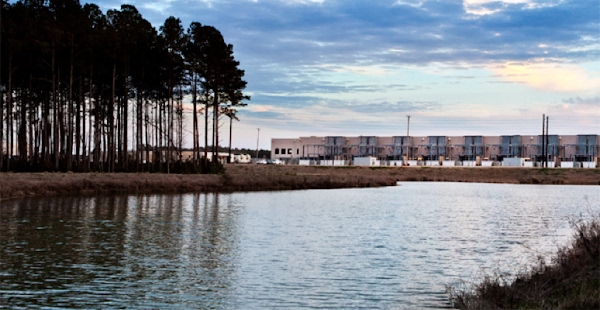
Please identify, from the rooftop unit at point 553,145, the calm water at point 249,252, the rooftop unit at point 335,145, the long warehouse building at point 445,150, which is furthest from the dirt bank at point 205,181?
the rooftop unit at point 335,145

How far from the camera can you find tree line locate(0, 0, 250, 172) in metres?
50.3

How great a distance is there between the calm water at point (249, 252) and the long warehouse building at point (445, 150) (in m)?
85.2

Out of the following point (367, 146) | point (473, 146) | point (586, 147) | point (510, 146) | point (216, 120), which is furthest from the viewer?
point (367, 146)

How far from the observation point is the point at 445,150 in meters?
127

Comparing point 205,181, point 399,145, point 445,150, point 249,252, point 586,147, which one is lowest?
point 249,252

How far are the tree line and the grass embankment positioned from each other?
42.4m

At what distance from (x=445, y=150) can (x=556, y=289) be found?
385 ft

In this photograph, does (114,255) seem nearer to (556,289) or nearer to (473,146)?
(556,289)

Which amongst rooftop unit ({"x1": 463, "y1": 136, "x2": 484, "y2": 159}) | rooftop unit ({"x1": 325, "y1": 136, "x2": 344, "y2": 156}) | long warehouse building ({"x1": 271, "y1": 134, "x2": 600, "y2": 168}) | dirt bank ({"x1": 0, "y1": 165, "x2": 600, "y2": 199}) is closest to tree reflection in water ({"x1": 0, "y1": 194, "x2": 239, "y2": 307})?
dirt bank ({"x1": 0, "y1": 165, "x2": 600, "y2": 199})

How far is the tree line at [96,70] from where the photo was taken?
5031cm

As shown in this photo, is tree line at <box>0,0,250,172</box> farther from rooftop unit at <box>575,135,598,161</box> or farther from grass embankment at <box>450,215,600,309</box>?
rooftop unit at <box>575,135,598,161</box>

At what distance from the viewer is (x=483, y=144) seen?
405ft

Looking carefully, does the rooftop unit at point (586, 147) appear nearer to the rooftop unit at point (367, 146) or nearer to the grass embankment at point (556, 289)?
the rooftop unit at point (367, 146)

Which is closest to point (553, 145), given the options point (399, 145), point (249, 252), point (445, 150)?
point (445, 150)
